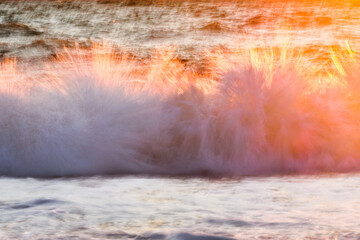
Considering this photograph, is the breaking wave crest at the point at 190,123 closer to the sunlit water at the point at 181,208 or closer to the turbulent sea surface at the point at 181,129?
the turbulent sea surface at the point at 181,129

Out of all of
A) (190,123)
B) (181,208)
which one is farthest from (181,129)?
(181,208)

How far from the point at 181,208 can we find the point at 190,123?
2.03 feet

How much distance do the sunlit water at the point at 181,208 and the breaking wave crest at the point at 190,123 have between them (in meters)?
0.12

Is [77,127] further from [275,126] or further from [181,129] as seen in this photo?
[275,126]

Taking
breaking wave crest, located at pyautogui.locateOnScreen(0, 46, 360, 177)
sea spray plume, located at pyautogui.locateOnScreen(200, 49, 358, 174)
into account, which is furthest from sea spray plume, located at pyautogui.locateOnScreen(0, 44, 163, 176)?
sea spray plume, located at pyautogui.locateOnScreen(200, 49, 358, 174)

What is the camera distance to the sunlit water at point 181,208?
1022 mm

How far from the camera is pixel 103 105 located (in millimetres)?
1807

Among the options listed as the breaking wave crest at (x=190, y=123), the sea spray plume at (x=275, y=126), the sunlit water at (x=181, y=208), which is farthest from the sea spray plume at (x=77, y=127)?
the sea spray plume at (x=275, y=126)

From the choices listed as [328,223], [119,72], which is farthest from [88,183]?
[328,223]

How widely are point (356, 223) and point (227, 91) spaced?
815 mm

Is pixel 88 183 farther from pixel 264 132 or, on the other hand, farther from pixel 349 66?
pixel 349 66

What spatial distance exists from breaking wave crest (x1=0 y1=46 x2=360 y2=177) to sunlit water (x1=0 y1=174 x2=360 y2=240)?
121 mm

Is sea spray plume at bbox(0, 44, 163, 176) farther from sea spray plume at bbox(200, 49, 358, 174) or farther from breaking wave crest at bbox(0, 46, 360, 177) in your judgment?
sea spray plume at bbox(200, 49, 358, 174)

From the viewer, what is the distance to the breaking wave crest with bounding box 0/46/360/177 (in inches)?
69.4
